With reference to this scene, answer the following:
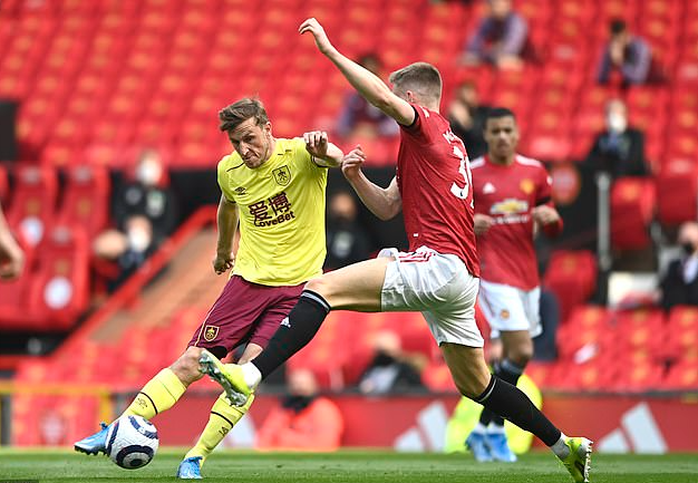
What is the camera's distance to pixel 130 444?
775 cm

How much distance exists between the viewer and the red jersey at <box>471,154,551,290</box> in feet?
35.0

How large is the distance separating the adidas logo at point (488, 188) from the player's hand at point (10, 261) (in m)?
4.94

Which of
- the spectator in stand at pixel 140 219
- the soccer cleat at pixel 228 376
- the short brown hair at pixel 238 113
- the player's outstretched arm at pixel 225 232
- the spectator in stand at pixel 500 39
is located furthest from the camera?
the spectator in stand at pixel 500 39

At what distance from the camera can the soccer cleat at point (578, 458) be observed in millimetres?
7875

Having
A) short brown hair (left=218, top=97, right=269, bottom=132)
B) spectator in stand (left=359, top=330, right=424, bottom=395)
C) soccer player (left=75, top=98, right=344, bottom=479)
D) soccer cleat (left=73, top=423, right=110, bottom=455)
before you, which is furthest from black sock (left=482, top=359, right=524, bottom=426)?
soccer cleat (left=73, top=423, right=110, bottom=455)

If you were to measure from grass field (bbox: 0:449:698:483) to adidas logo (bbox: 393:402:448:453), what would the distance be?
1.55m

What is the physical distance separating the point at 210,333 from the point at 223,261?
0.58 m

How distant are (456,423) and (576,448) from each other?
535cm

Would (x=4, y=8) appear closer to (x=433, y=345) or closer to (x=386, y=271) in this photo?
(x=433, y=345)

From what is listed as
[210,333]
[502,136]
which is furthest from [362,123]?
[210,333]

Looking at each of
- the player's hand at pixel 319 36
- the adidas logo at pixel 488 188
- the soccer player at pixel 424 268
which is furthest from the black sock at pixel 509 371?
the player's hand at pixel 319 36

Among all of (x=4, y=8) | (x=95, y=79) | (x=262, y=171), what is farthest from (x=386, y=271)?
(x=4, y=8)

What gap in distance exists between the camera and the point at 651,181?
647 inches

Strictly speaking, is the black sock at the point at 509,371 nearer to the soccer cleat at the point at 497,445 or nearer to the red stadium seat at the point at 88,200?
the soccer cleat at the point at 497,445
